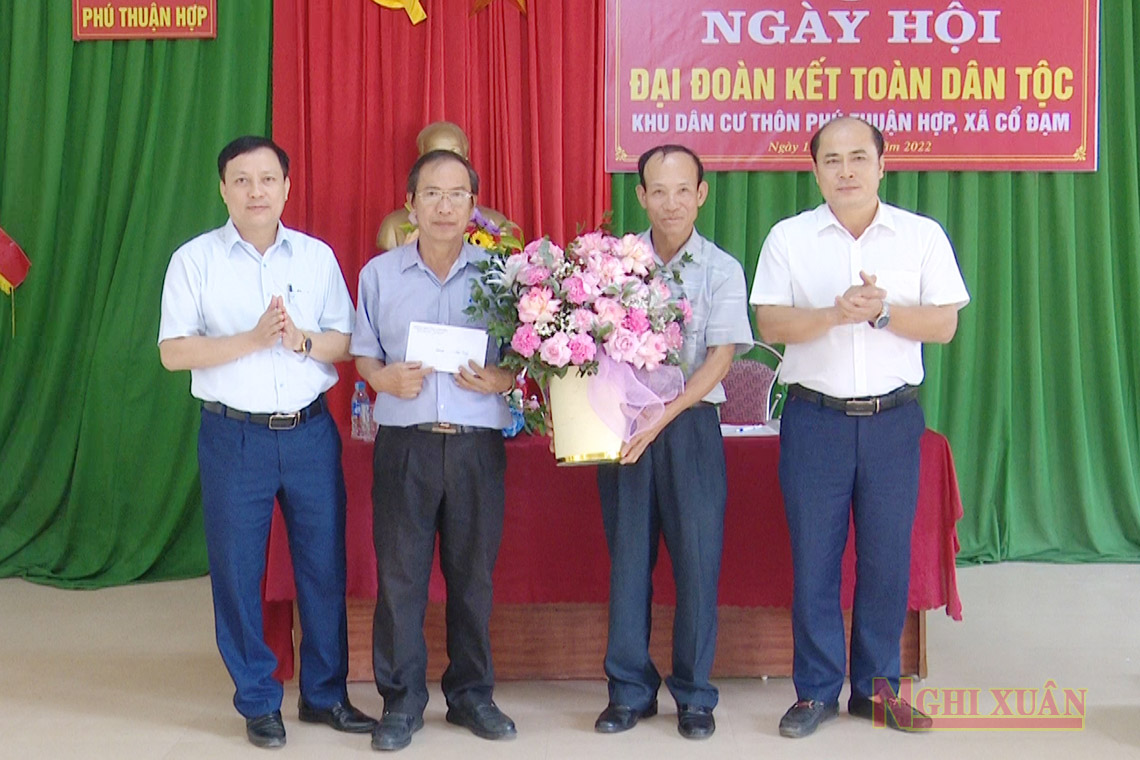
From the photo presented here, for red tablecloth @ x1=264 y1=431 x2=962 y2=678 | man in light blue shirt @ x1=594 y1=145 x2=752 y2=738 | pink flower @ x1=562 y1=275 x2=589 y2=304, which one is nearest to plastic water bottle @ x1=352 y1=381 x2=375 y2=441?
red tablecloth @ x1=264 y1=431 x2=962 y2=678

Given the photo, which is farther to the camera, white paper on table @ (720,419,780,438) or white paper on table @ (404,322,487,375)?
white paper on table @ (720,419,780,438)

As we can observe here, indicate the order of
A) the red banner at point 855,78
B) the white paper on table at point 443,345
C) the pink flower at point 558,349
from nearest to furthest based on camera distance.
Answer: the pink flower at point 558,349
the white paper on table at point 443,345
the red banner at point 855,78

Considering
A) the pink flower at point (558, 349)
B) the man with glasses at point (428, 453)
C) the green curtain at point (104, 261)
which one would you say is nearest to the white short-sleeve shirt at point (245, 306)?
the man with glasses at point (428, 453)

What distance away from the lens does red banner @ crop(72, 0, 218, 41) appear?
16.0ft

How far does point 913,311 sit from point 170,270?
1832mm

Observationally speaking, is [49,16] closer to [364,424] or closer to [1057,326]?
[364,424]

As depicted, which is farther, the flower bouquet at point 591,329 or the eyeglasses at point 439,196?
the eyeglasses at point 439,196

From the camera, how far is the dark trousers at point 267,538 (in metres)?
2.85

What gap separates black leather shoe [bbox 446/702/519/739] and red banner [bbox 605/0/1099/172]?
2626mm

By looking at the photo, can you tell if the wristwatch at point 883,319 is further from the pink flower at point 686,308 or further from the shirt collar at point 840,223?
the pink flower at point 686,308

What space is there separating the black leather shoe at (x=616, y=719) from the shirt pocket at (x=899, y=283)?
49.1 inches

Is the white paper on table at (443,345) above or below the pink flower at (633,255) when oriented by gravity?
below

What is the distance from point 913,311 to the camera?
111 inches

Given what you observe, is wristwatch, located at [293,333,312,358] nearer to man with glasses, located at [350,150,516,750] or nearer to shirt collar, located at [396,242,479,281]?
man with glasses, located at [350,150,516,750]
